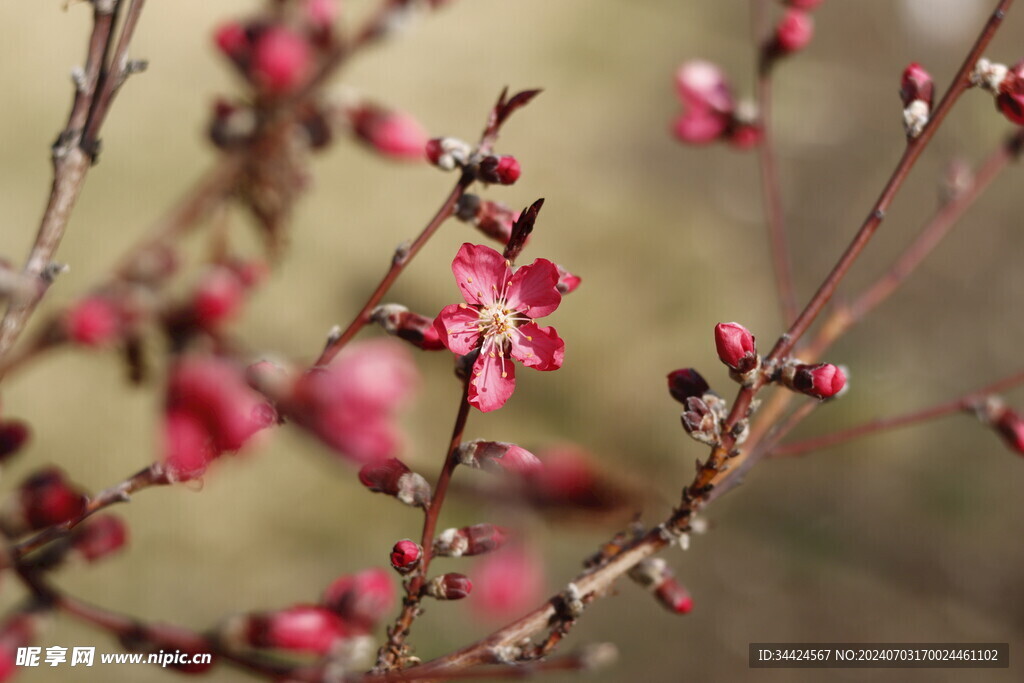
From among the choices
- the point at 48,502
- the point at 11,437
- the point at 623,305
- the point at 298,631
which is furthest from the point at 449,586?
the point at 623,305

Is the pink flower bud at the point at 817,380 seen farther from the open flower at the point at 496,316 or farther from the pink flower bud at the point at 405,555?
the pink flower bud at the point at 405,555

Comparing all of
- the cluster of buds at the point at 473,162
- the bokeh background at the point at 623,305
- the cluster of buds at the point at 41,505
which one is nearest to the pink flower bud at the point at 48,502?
the cluster of buds at the point at 41,505

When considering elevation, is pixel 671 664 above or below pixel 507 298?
above

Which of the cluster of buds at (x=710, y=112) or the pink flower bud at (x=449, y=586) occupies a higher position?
the cluster of buds at (x=710, y=112)

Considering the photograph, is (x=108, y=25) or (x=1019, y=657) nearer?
(x=108, y=25)

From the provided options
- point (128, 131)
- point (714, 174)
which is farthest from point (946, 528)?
point (128, 131)

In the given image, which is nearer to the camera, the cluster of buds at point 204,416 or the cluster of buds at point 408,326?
the cluster of buds at point 204,416

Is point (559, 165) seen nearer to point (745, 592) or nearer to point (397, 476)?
point (745, 592)

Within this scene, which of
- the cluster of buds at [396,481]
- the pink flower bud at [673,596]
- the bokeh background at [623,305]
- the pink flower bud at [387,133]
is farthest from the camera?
the bokeh background at [623,305]

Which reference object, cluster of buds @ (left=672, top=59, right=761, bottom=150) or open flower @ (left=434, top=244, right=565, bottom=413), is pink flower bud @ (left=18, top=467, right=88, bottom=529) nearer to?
open flower @ (left=434, top=244, right=565, bottom=413)
